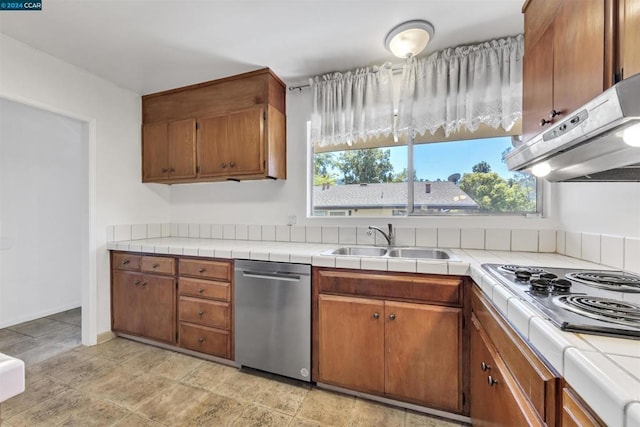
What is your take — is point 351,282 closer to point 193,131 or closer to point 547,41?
point 547,41

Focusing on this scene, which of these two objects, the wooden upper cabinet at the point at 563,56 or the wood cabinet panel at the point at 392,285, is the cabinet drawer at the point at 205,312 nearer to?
the wood cabinet panel at the point at 392,285

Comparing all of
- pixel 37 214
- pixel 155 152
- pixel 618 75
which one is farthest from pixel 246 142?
pixel 37 214

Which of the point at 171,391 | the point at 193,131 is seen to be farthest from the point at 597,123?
the point at 193,131

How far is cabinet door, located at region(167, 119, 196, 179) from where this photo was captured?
8.59 feet

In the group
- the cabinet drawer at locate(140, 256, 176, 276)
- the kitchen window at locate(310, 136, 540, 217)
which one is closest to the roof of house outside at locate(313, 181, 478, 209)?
the kitchen window at locate(310, 136, 540, 217)

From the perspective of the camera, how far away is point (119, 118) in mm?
2660

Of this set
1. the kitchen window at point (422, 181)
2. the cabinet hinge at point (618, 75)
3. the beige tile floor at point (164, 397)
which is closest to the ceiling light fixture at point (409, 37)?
the kitchen window at point (422, 181)

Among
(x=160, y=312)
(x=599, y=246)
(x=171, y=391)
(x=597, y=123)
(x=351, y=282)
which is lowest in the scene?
(x=171, y=391)

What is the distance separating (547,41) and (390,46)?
0.94 meters

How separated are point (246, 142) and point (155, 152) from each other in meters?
1.11

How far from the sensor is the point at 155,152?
2787 mm

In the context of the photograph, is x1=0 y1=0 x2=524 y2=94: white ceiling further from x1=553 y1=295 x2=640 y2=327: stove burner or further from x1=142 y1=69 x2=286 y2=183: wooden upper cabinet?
x1=553 y1=295 x2=640 y2=327: stove burner

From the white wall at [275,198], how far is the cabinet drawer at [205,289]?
0.79 meters

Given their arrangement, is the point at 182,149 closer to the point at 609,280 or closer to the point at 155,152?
the point at 155,152
